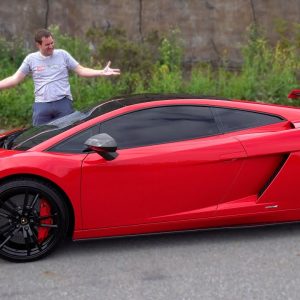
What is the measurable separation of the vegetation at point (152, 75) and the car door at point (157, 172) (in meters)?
4.29

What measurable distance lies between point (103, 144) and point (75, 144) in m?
0.32

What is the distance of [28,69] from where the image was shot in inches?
233

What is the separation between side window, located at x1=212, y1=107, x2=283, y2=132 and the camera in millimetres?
4297

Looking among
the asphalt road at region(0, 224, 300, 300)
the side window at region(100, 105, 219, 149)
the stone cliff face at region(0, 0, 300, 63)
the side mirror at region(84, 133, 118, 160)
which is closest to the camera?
the asphalt road at region(0, 224, 300, 300)

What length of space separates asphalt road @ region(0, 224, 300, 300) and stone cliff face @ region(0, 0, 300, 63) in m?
7.51

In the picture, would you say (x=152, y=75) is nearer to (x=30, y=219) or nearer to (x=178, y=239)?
(x=178, y=239)

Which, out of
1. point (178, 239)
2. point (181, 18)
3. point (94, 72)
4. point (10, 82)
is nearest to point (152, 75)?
point (181, 18)

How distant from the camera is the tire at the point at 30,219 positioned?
12.7 feet

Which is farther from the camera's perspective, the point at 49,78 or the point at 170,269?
the point at 49,78

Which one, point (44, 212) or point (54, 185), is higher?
point (54, 185)

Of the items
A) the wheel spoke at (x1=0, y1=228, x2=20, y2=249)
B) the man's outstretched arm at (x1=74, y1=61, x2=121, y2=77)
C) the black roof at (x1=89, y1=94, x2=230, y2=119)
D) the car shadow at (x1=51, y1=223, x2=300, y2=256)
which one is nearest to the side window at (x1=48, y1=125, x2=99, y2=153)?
the black roof at (x1=89, y1=94, x2=230, y2=119)

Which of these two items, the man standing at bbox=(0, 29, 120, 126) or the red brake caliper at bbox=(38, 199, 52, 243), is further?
the man standing at bbox=(0, 29, 120, 126)

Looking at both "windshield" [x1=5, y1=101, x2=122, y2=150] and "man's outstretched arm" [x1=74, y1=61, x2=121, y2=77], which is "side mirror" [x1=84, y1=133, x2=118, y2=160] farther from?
"man's outstretched arm" [x1=74, y1=61, x2=121, y2=77]

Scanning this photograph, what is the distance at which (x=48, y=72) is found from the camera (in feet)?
19.3
